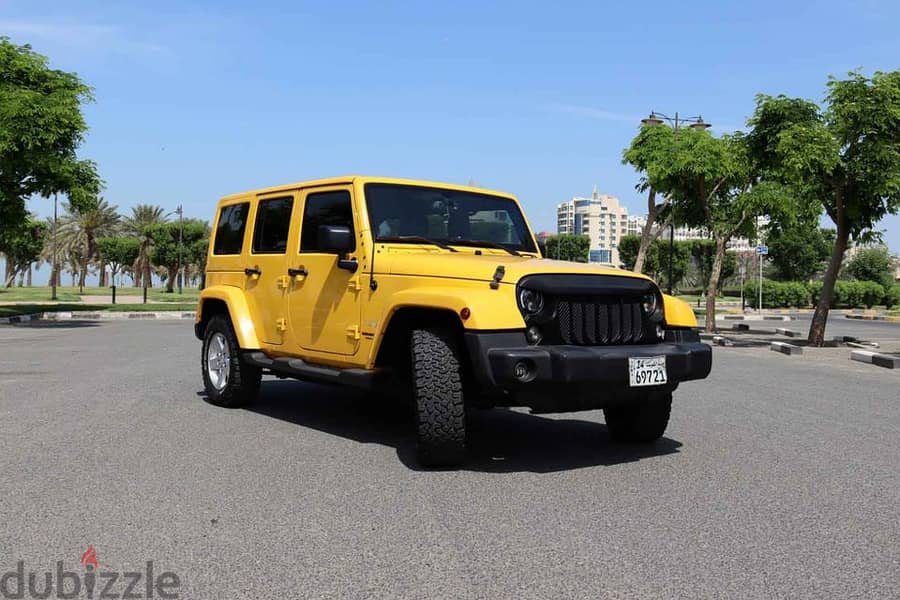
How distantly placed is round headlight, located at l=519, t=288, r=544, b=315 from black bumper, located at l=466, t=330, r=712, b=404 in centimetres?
20

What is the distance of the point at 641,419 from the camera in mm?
6273

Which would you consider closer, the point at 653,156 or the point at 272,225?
the point at 272,225

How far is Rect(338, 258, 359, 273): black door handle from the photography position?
6.28m

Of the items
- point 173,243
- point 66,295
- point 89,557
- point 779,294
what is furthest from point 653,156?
point 173,243

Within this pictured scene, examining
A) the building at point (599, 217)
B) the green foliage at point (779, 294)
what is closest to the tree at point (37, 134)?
the green foliage at point (779, 294)

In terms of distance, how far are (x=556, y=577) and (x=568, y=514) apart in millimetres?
963

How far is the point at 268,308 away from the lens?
24.5 ft

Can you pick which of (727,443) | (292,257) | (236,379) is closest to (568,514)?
(727,443)

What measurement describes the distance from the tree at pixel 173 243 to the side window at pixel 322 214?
5754 centimetres

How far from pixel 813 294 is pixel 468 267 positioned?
161 feet

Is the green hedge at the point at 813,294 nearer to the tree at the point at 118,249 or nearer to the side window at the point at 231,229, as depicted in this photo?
the side window at the point at 231,229

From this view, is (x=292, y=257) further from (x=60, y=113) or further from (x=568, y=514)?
(x=60, y=113)

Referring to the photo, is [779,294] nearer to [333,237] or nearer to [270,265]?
[270,265]

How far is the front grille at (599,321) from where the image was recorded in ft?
17.8
